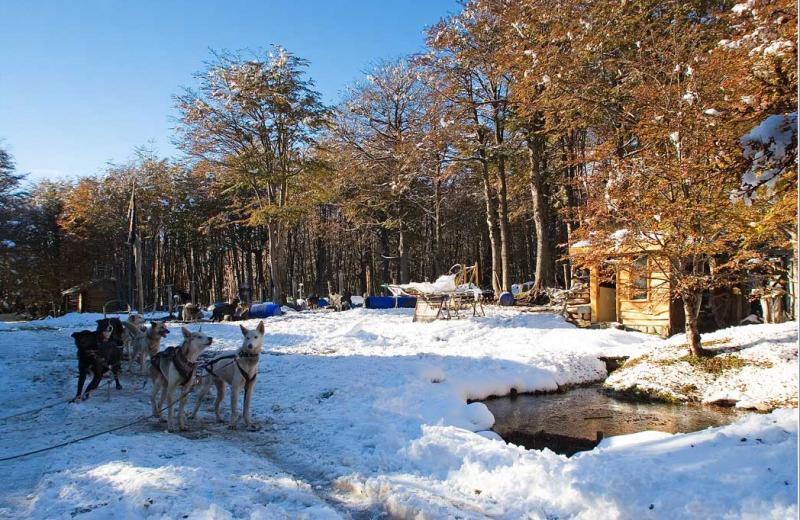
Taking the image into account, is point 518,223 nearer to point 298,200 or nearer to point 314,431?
point 298,200

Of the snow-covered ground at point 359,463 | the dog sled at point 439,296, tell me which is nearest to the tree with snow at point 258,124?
the dog sled at point 439,296

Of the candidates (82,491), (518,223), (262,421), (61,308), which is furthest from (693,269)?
(61,308)

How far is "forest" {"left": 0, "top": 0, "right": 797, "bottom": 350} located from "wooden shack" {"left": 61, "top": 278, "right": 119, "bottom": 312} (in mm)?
1193

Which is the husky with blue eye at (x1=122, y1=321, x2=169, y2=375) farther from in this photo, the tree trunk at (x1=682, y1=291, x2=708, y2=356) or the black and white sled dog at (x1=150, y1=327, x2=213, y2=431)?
the tree trunk at (x1=682, y1=291, x2=708, y2=356)

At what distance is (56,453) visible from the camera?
5.62 meters

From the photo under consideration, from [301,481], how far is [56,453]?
280cm

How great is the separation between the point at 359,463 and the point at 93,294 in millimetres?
35628

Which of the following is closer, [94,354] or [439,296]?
[94,354]

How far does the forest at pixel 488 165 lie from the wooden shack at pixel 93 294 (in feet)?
3.91

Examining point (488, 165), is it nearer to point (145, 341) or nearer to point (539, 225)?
point (539, 225)

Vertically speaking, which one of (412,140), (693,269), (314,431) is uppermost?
(412,140)

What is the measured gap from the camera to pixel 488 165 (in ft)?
80.3

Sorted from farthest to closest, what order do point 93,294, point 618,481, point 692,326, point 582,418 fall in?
point 93,294 < point 692,326 < point 582,418 < point 618,481

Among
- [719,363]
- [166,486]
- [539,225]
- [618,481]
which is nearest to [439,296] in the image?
[539,225]
